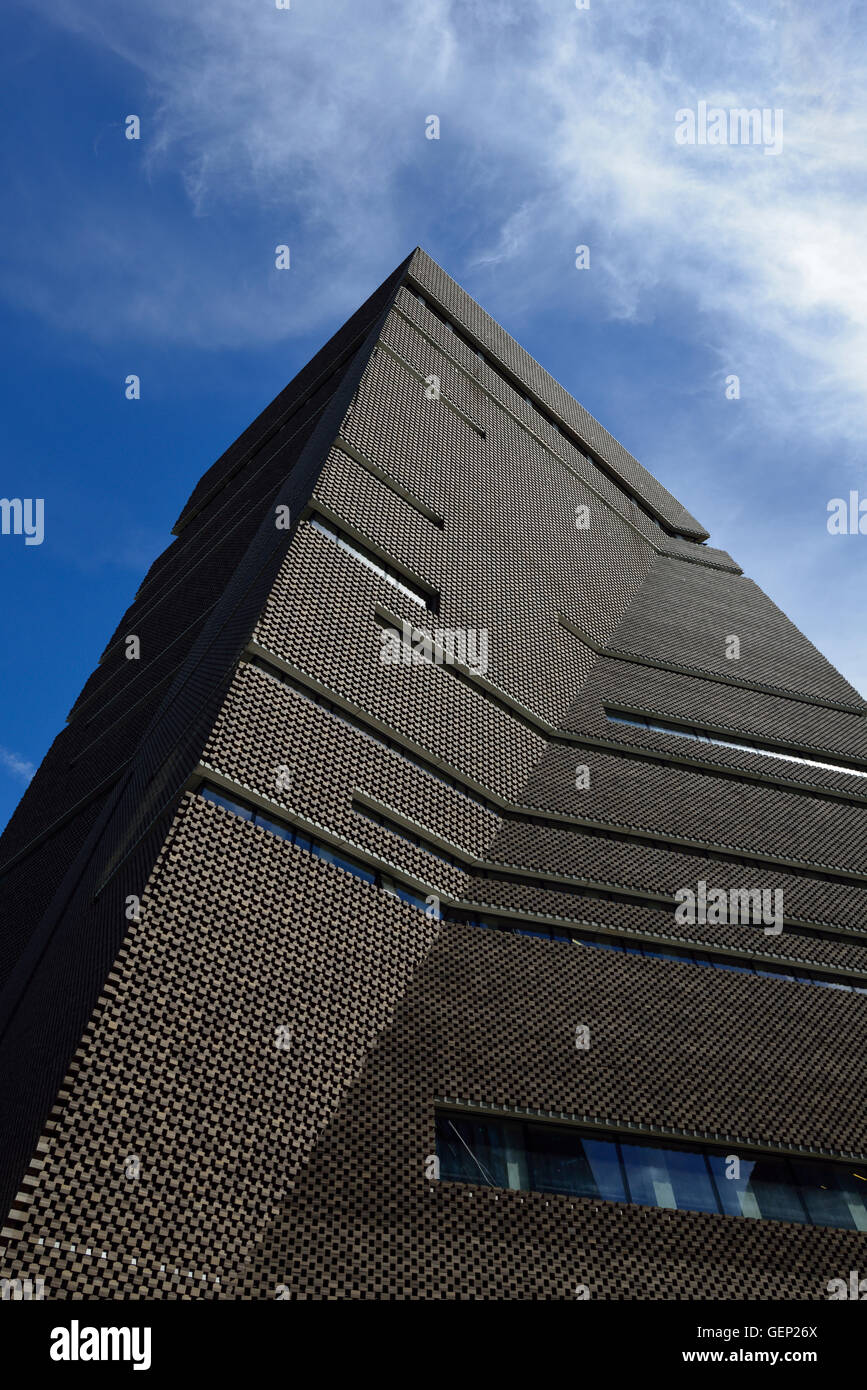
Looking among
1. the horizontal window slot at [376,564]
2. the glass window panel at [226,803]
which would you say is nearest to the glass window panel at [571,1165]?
the glass window panel at [226,803]

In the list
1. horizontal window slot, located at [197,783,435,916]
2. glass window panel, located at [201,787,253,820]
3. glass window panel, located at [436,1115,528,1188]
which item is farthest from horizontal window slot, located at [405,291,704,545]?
glass window panel, located at [436,1115,528,1188]

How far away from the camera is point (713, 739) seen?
27.3m

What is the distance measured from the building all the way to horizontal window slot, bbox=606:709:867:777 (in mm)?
143

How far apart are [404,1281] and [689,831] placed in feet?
42.8

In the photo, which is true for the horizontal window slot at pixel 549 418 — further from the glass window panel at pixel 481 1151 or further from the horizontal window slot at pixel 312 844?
the glass window panel at pixel 481 1151

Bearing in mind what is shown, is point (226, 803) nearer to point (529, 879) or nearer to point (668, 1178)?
point (529, 879)

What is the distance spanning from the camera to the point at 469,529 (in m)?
26.7

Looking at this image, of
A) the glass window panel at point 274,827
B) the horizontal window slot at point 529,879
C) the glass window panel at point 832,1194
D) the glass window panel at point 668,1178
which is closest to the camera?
the glass window panel at point 668,1178

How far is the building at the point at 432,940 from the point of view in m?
13.4

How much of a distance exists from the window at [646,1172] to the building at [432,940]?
0.19ft

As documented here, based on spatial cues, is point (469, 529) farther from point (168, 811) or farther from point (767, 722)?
point (168, 811)

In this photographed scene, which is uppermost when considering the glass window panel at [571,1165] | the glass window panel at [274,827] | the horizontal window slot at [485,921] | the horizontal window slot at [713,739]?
the horizontal window slot at [713,739]
